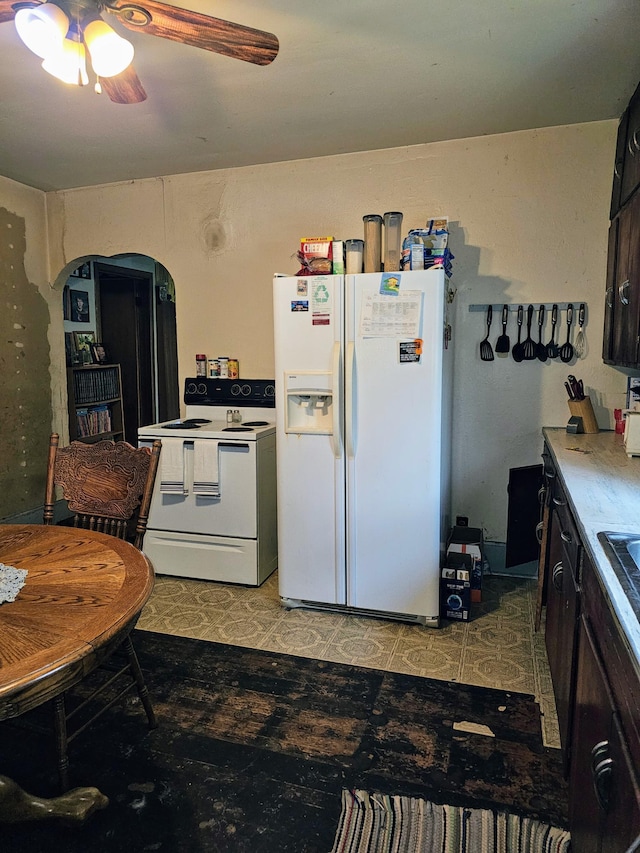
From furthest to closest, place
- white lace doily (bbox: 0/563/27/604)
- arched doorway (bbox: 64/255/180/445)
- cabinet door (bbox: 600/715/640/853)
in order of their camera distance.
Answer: arched doorway (bbox: 64/255/180/445) → white lace doily (bbox: 0/563/27/604) → cabinet door (bbox: 600/715/640/853)

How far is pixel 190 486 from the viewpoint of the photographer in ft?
10.2

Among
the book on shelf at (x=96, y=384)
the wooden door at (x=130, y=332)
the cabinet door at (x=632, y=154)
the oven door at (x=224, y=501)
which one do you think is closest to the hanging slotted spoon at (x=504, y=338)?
the cabinet door at (x=632, y=154)

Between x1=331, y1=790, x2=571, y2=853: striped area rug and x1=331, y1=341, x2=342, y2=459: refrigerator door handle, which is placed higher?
x1=331, y1=341, x2=342, y2=459: refrigerator door handle

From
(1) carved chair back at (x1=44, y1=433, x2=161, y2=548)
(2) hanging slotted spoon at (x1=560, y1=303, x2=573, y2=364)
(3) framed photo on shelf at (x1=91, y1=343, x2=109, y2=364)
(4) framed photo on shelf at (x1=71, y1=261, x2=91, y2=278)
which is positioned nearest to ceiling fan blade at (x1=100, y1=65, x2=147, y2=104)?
(1) carved chair back at (x1=44, y1=433, x2=161, y2=548)

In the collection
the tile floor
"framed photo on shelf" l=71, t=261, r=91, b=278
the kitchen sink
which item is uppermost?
"framed photo on shelf" l=71, t=261, r=91, b=278

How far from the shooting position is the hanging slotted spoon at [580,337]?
2963 mm

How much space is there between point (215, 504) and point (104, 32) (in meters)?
2.19

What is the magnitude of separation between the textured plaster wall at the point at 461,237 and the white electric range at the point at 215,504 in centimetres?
76

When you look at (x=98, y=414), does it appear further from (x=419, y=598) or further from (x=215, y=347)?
(x=419, y=598)

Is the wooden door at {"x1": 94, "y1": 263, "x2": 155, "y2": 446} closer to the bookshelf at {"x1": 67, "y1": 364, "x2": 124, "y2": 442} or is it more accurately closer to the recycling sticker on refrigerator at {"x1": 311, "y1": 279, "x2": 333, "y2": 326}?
the bookshelf at {"x1": 67, "y1": 364, "x2": 124, "y2": 442}

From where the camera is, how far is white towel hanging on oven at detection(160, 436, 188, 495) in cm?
306

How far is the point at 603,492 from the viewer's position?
1723mm

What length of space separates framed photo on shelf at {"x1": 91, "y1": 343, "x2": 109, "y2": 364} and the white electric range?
2184 millimetres

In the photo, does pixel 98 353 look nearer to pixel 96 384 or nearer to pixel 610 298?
pixel 96 384
